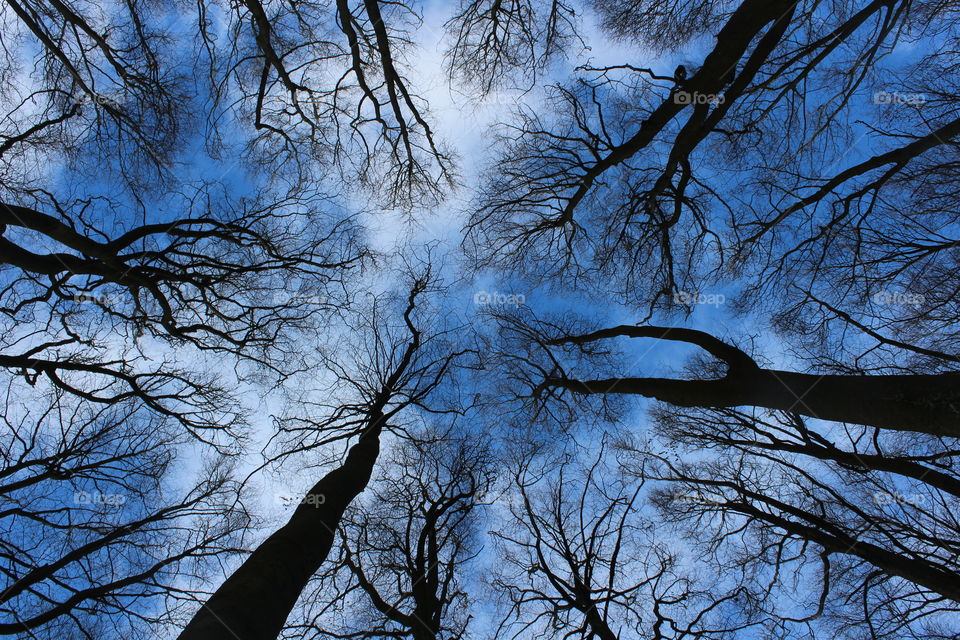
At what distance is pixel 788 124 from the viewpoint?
6.70 m

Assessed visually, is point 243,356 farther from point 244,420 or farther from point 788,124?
point 788,124

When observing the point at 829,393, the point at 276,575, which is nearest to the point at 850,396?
the point at 829,393

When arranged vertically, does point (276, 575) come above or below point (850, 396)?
below

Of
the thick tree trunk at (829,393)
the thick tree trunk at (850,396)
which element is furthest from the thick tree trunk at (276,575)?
the thick tree trunk at (850,396)

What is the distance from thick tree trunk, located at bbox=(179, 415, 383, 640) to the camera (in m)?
3.08

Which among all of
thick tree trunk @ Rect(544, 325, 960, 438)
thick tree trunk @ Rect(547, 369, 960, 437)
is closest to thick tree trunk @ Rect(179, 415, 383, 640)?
thick tree trunk @ Rect(544, 325, 960, 438)

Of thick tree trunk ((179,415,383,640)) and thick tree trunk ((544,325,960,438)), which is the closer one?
thick tree trunk ((179,415,383,640))

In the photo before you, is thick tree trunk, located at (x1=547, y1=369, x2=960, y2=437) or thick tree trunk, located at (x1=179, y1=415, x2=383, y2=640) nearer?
thick tree trunk, located at (x1=179, y1=415, x2=383, y2=640)

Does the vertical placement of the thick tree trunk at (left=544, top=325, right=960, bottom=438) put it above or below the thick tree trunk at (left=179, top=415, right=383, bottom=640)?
above

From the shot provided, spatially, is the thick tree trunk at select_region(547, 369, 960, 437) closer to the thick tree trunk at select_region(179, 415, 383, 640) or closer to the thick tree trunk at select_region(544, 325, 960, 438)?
the thick tree trunk at select_region(544, 325, 960, 438)

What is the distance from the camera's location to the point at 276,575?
3.70 meters

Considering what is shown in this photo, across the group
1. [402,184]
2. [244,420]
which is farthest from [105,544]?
[402,184]

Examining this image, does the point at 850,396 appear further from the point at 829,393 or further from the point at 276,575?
the point at 276,575

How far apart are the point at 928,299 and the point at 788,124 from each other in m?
3.39
